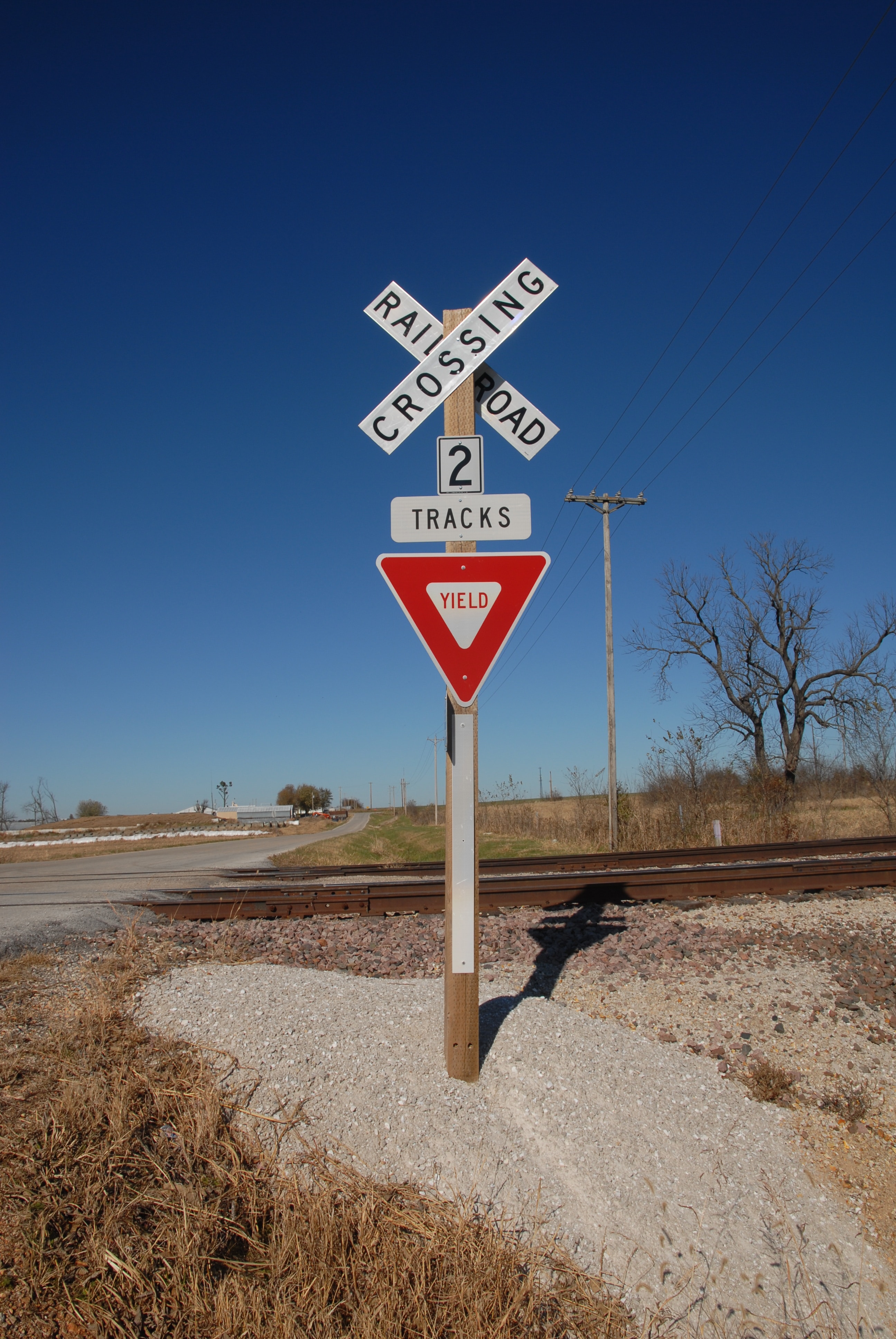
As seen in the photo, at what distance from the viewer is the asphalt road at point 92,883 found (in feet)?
25.5

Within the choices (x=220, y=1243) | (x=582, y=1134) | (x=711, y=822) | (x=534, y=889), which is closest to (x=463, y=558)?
(x=582, y=1134)

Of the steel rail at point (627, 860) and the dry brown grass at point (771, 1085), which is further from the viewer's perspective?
the steel rail at point (627, 860)

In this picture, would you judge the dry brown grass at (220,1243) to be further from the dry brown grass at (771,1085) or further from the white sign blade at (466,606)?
the white sign blade at (466,606)

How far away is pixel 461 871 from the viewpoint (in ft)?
11.7

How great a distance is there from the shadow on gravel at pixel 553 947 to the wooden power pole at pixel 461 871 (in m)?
0.18

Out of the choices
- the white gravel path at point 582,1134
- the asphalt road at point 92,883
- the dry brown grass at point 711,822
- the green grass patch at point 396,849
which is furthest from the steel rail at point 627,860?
the white gravel path at point 582,1134

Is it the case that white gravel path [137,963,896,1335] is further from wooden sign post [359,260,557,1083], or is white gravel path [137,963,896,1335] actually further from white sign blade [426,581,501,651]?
white sign blade [426,581,501,651]

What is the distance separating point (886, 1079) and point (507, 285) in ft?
16.3

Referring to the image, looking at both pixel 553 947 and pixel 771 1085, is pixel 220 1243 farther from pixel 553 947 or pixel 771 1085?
pixel 553 947

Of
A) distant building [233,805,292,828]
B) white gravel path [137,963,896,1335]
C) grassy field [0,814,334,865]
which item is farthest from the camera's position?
distant building [233,805,292,828]

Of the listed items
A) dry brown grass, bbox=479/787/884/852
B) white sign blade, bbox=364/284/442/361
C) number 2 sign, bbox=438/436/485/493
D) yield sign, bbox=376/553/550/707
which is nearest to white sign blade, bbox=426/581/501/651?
yield sign, bbox=376/553/550/707

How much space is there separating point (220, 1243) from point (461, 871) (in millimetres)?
1684

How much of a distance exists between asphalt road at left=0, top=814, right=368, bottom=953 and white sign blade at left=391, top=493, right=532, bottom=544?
582 centimetres

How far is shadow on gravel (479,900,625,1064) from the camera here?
13.5ft
